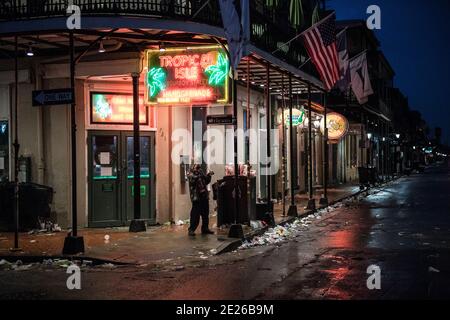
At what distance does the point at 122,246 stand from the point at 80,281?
9.75 feet

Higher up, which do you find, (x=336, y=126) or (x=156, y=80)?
(x=156, y=80)

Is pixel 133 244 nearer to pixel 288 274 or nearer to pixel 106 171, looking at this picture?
pixel 106 171

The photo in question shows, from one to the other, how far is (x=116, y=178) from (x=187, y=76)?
3.27 metres

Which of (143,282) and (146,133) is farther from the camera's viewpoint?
(146,133)

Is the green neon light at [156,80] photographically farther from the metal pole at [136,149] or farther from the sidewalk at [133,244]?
the sidewalk at [133,244]

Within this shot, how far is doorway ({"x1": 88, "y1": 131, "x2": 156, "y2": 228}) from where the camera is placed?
1507cm

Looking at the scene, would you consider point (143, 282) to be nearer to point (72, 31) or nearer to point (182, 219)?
point (72, 31)

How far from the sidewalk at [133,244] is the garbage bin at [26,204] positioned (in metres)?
0.47

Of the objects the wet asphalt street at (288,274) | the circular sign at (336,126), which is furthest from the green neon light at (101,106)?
the circular sign at (336,126)

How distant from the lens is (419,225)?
1565 cm

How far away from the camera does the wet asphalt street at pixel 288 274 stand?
8.03m

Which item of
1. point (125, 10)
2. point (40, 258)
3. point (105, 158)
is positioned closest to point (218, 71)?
point (125, 10)

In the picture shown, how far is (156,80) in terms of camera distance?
14242 mm

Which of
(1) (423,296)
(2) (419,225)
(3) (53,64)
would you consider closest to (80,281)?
(1) (423,296)
